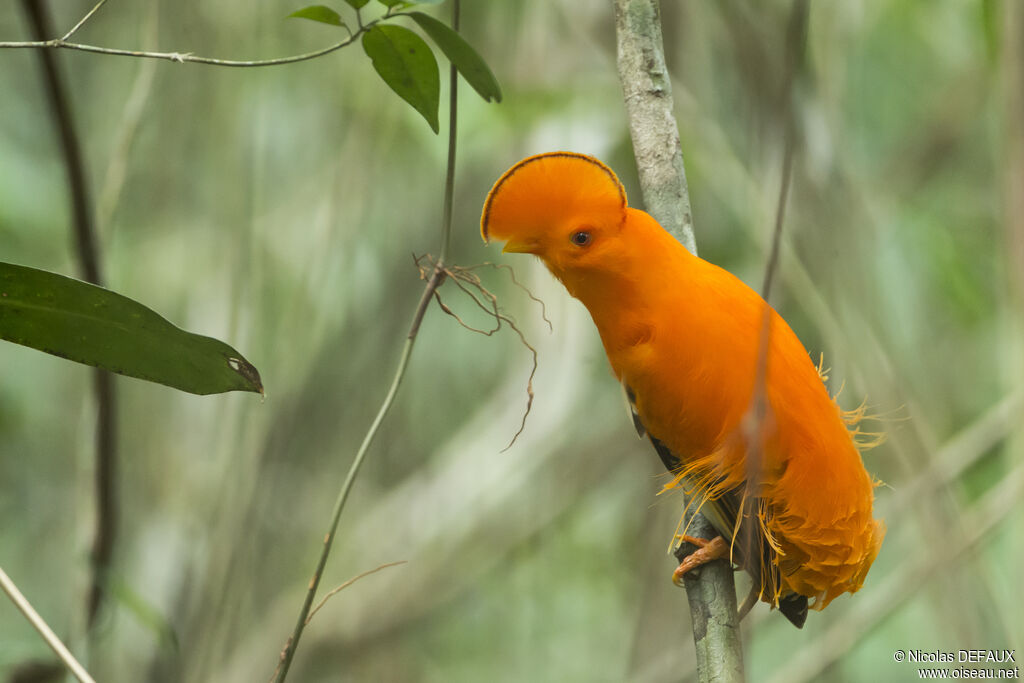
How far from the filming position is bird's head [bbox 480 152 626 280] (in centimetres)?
126

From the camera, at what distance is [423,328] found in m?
3.29

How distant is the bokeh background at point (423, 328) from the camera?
234 cm

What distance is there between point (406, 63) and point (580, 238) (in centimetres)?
40

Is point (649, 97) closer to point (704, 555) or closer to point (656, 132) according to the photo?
point (656, 132)

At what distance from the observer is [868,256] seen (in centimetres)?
211

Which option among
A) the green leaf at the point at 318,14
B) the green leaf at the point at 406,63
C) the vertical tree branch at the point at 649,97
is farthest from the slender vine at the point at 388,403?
the vertical tree branch at the point at 649,97

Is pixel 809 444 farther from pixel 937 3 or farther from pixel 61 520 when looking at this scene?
pixel 61 520

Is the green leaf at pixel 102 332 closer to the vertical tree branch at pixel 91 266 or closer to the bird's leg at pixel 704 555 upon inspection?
the vertical tree branch at pixel 91 266

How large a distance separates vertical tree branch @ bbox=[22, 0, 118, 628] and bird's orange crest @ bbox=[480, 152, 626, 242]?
2.76 feet

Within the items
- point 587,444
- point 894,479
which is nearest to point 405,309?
point 587,444

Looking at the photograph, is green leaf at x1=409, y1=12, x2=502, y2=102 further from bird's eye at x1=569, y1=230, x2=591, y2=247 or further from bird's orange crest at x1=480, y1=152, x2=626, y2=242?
bird's eye at x1=569, y1=230, x2=591, y2=247

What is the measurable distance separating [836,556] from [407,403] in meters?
1.62

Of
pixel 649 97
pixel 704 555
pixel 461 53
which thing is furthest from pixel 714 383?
pixel 461 53

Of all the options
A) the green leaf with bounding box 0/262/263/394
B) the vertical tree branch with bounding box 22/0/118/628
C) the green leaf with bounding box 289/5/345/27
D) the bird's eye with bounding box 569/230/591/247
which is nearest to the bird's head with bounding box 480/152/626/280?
the bird's eye with bounding box 569/230/591/247
